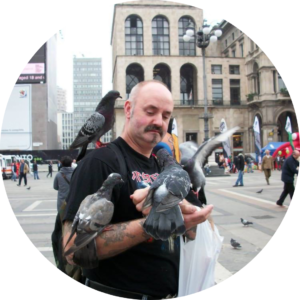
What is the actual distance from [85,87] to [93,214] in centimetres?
173

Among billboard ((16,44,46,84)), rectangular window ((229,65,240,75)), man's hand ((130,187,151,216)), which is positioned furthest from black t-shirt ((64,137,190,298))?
rectangular window ((229,65,240,75))

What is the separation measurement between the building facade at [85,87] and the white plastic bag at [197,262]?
1.31 m

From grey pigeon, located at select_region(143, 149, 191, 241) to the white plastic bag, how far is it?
0.42 m

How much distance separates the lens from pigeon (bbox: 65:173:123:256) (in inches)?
53.7

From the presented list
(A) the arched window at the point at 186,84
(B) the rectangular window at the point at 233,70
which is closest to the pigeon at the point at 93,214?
(A) the arched window at the point at 186,84

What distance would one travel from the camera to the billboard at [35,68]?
2.34 metres

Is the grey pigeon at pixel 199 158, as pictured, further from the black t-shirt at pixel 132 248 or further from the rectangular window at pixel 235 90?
the rectangular window at pixel 235 90

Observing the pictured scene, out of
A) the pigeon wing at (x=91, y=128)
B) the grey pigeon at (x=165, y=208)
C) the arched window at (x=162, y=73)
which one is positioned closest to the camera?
the grey pigeon at (x=165, y=208)

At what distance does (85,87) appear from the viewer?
2.79m

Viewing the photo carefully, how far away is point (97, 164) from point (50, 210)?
8.30 meters

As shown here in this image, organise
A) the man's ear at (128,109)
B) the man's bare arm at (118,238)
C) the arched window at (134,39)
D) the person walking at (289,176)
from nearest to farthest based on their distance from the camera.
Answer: the man's bare arm at (118,238), the man's ear at (128,109), the arched window at (134,39), the person walking at (289,176)

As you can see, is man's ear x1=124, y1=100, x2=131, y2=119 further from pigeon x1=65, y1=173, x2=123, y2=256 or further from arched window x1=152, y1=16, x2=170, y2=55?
arched window x1=152, y1=16, x2=170, y2=55

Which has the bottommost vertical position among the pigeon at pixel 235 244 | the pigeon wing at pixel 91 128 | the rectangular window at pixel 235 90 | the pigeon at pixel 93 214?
the pigeon at pixel 235 244

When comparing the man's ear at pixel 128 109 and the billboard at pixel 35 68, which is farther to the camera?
the billboard at pixel 35 68
